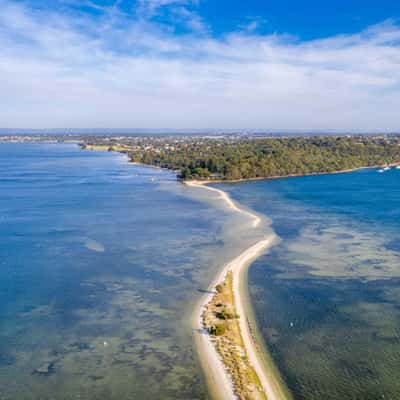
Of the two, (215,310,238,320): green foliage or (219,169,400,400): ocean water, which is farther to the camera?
(215,310,238,320): green foliage

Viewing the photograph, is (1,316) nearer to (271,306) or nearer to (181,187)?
(271,306)

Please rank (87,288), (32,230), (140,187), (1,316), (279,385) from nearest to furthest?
(279,385)
(1,316)
(87,288)
(32,230)
(140,187)

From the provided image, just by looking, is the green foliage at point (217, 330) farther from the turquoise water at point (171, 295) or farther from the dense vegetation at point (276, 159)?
the dense vegetation at point (276, 159)

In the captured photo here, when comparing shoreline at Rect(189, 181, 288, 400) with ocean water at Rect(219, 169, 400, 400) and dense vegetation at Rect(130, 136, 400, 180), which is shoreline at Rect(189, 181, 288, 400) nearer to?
ocean water at Rect(219, 169, 400, 400)

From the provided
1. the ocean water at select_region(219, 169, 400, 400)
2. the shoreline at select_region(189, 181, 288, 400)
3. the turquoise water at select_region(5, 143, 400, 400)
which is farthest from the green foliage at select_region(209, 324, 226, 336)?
the ocean water at select_region(219, 169, 400, 400)

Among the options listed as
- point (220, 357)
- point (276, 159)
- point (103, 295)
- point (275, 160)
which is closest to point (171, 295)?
point (103, 295)

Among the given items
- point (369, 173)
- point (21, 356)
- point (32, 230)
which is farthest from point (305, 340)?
point (369, 173)
